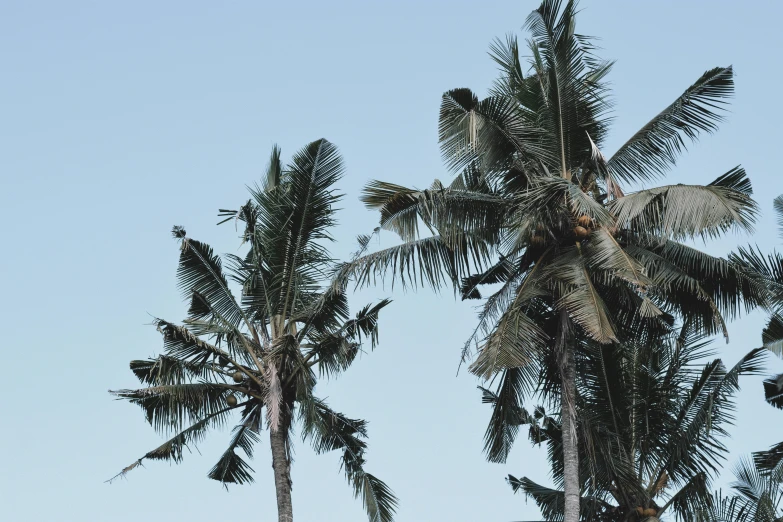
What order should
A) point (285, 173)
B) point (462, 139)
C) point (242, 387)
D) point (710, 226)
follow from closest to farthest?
1. point (710, 226)
2. point (462, 139)
3. point (242, 387)
4. point (285, 173)

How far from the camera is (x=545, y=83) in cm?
1952

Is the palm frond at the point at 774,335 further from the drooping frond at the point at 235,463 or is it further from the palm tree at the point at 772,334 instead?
the drooping frond at the point at 235,463

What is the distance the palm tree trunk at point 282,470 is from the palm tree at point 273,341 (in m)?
0.02

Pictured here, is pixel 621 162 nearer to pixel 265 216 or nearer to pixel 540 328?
pixel 540 328

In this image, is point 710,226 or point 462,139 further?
point 462,139

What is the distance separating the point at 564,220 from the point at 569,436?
3228 mm

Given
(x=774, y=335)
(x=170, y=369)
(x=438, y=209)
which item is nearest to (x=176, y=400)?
(x=170, y=369)

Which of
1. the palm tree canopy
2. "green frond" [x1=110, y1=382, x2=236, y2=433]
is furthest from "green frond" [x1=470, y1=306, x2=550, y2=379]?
"green frond" [x1=110, y1=382, x2=236, y2=433]

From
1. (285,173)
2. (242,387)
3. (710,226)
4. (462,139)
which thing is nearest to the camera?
(710,226)

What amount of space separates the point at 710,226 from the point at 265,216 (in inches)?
300

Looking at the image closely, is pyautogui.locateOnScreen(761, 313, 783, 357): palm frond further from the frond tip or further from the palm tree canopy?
the frond tip

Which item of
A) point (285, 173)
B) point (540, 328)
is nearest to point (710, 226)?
point (540, 328)

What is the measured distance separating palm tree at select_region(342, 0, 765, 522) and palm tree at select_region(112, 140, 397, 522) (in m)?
1.78

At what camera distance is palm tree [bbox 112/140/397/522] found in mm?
19250
